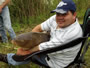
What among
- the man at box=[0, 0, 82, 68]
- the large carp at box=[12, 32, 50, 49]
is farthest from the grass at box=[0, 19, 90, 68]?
the large carp at box=[12, 32, 50, 49]

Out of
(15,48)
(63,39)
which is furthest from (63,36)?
(15,48)

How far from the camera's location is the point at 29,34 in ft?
5.93

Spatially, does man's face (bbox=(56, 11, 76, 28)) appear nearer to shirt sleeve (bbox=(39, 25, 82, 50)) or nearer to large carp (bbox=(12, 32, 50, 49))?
shirt sleeve (bbox=(39, 25, 82, 50))

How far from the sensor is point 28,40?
68.9 inches

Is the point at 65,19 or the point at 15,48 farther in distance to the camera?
the point at 15,48

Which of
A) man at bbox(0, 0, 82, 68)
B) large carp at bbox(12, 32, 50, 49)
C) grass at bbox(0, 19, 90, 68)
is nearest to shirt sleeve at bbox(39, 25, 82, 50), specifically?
man at bbox(0, 0, 82, 68)

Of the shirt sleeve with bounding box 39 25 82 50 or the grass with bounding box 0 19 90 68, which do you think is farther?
the grass with bounding box 0 19 90 68

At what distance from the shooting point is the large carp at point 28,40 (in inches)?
67.9

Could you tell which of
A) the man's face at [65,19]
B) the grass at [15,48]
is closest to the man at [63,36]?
the man's face at [65,19]

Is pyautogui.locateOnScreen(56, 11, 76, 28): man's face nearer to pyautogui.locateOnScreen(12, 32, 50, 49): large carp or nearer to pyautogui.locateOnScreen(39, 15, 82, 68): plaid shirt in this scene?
pyautogui.locateOnScreen(39, 15, 82, 68): plaid shirt

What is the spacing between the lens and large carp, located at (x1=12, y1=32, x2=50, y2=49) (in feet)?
5.66

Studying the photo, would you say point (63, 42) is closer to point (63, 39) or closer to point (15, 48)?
point (63, 39)

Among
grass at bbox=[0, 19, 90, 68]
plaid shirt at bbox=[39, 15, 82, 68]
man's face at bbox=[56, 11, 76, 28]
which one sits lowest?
grass at bbox=[0, 19, 90, 68]

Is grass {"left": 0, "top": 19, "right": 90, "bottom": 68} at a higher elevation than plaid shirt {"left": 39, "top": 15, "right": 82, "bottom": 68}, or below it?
below
